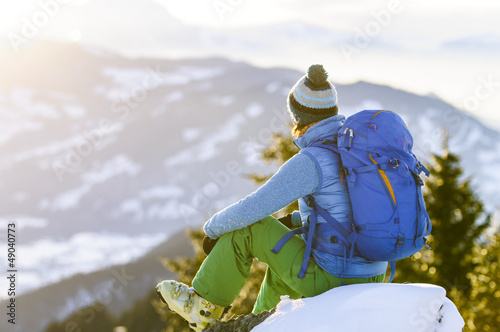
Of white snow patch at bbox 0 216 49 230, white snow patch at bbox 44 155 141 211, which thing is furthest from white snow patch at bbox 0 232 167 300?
white snow patch at bbox 44 155 141 211

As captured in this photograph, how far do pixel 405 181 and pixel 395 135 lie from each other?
0.99ft

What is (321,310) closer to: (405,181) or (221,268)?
(221,268)

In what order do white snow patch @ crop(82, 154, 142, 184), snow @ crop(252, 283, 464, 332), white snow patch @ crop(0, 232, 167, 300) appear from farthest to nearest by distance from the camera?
white snow patch @ crop(82, 154, 142, 184) < white snow patch @ crop(0, 232, 167, 300) < snow @ crop(252, 283, 464, 332)

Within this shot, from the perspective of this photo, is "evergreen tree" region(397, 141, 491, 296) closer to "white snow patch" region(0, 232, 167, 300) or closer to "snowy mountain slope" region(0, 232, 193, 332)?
"snowy mountain slope" region(0, 232, 193, 332)

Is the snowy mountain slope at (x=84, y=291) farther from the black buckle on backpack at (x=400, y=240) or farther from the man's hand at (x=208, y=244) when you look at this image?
the black buckle on backpack at (x=400, y=240)

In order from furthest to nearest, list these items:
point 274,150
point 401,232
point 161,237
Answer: point 161,237 < point 274,150 < point 401,232

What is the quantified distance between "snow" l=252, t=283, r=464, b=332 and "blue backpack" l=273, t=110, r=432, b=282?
0.75 feet

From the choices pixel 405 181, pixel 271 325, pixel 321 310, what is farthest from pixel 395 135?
pixel 271 325

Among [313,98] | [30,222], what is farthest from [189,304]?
[30,222]

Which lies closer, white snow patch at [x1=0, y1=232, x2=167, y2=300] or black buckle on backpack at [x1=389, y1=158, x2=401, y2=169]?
black buckle on backpack at [x1=389, y1=158, x2=401, y2=169]

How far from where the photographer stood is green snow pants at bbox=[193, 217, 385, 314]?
3.00 m

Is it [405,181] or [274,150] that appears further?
[274,150]

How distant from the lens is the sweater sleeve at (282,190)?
2760 mm

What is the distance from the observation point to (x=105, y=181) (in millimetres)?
187750
